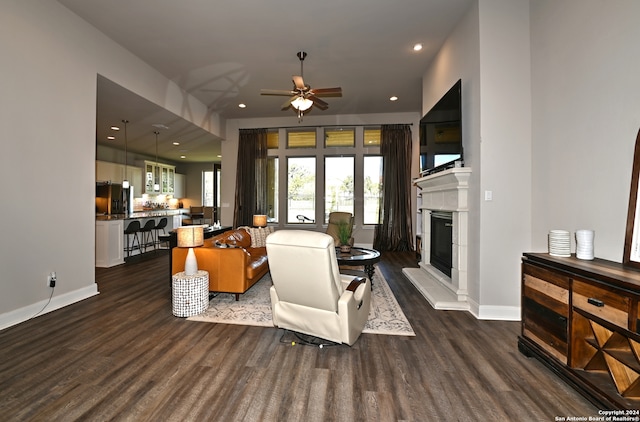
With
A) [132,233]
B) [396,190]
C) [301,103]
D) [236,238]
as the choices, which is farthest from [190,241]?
[396,190]

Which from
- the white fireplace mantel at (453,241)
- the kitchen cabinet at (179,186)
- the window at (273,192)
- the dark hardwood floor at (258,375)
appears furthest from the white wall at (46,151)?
the kitchen cabinet at (179,186)

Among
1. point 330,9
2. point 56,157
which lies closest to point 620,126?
point 330,9

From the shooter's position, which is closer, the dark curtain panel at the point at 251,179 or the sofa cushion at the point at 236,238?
the sofa cushion at the point at 236,238

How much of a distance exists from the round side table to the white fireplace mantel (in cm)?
280

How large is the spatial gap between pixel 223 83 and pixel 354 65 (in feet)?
8.54

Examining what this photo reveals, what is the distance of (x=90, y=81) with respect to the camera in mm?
3742

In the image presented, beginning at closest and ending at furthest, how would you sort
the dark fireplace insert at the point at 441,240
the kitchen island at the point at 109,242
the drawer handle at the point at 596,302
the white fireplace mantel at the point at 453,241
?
the drawer handle at the point at 596,302, the white fireplace mantel at the point at 453,241, the dark fireplace insert at the point at 441,240, the kitchen island at the point at 109,242

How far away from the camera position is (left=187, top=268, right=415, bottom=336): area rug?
2858mm

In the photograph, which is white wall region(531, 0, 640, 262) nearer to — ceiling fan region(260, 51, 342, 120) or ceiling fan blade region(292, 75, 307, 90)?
ceiling fan region(260, 51, 342, 120)

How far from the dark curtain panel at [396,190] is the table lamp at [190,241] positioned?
4900 millimetres

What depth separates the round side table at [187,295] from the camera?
3078 mm

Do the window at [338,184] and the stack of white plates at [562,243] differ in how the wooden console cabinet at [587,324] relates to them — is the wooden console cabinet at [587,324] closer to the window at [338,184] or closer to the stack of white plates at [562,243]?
the stack of white plates at [562,243]

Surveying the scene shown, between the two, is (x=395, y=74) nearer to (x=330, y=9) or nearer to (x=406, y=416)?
(x=330, y=9)

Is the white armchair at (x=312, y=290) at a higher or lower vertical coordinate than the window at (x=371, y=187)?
lower
